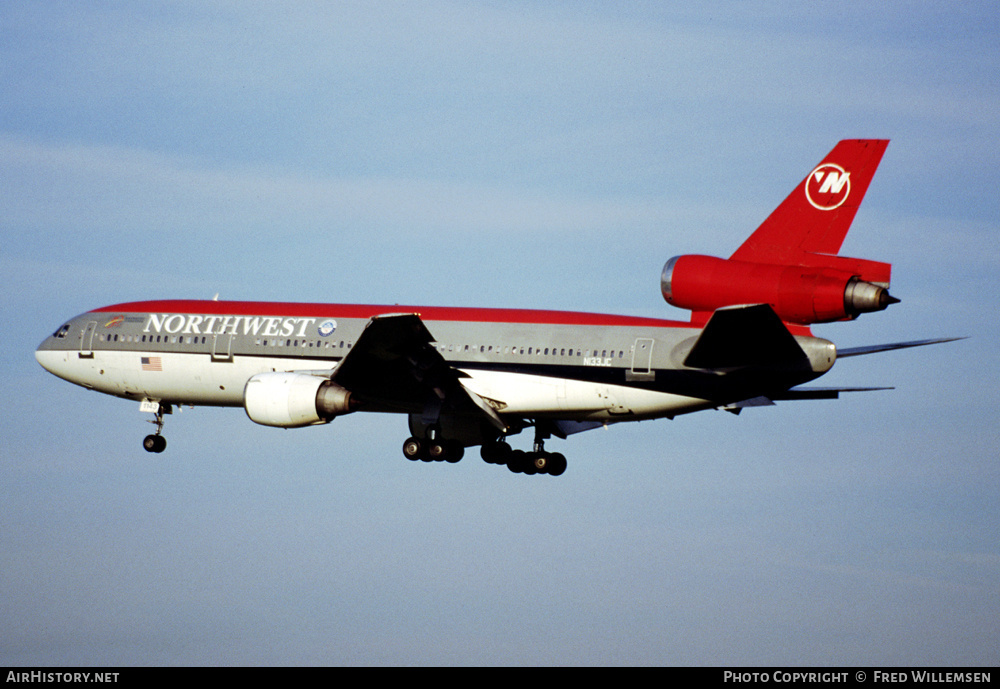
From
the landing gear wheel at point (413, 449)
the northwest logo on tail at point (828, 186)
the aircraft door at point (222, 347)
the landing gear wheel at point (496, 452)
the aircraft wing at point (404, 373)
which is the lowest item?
the landing gear wheel at point (413, 449)

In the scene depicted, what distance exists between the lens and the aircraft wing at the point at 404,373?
36.0 meters

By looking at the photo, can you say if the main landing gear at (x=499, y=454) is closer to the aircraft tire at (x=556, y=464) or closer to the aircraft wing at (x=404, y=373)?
the aircraft tire at (x=556, y=464)

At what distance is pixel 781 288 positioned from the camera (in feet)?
99.1

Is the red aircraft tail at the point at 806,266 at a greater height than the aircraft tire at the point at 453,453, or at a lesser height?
greater

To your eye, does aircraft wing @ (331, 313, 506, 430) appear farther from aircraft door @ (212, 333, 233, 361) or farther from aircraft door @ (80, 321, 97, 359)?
aircraft door @ (80, 321, 97, 359)

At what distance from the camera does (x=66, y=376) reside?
1775 inches


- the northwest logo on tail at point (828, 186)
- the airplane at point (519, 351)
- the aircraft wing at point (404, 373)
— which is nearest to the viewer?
the airplane at point (519, 351)

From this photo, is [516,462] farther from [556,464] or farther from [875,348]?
[875,348]

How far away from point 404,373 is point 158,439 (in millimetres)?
10638

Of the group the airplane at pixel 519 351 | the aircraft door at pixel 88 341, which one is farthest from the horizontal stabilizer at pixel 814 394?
the aircraft door at pixel 88 341

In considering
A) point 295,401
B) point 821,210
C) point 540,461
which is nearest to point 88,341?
point 295,401

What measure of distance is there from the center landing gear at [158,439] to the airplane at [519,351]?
0.25 ft
